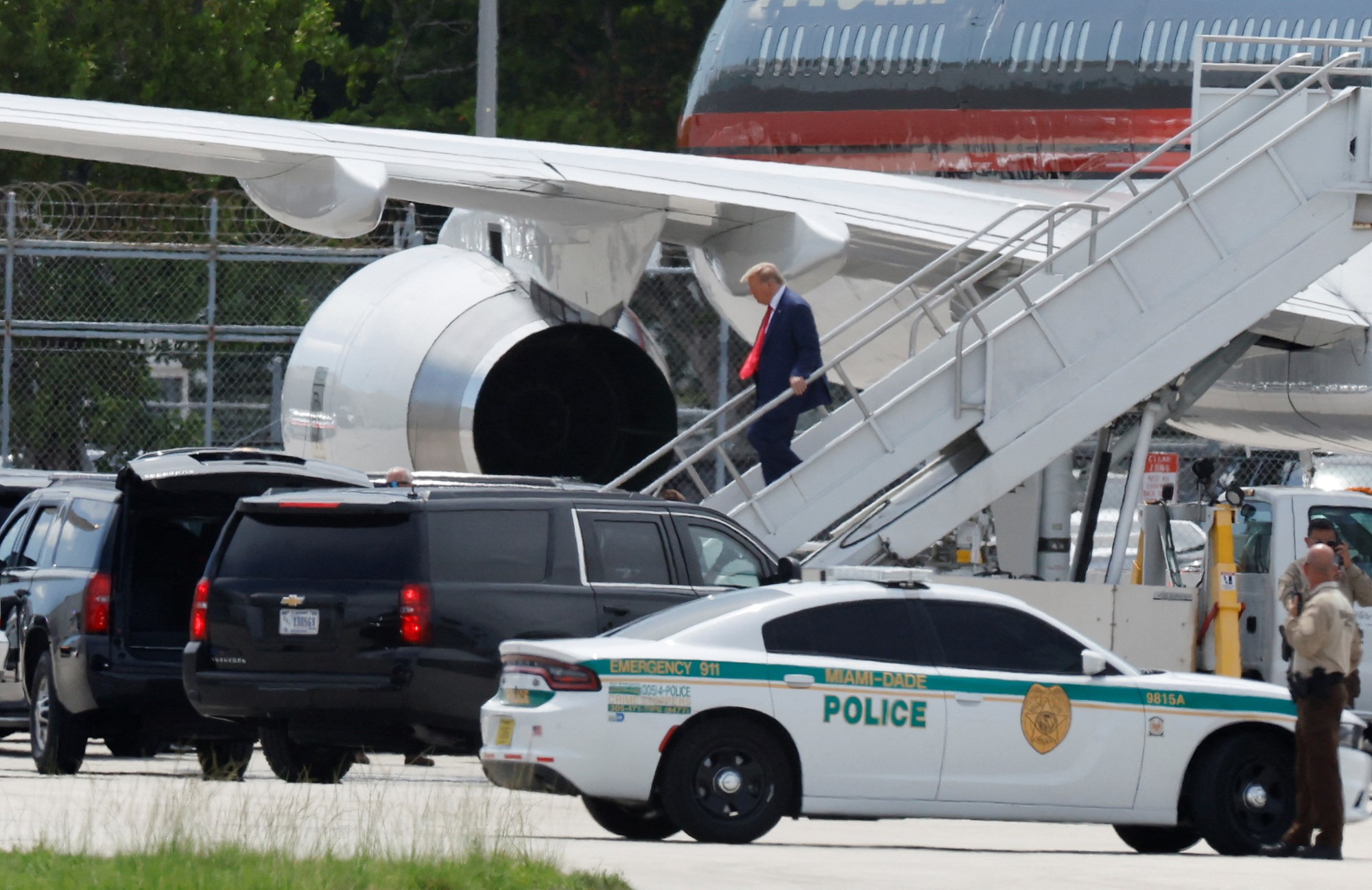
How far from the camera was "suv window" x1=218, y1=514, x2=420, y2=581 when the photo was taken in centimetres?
1277

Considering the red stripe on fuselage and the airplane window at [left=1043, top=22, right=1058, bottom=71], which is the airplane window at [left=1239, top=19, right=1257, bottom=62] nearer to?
the red stripe on fuselage

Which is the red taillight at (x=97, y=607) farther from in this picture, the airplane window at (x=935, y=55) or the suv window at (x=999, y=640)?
the airplane window at (x=935, y=55)

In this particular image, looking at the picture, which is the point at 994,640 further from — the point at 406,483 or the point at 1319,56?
the point at 1319,56

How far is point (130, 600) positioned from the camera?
14.3m

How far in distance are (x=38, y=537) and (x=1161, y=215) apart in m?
7.74

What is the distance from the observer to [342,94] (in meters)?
56.5

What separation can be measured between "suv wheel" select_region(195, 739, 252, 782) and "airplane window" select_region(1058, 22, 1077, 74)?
997 cm

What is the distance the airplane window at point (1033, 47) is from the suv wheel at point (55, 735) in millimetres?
10786

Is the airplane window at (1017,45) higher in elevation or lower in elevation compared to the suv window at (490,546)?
higher

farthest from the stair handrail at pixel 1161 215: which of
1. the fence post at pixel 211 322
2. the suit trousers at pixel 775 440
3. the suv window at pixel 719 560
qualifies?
the fence post at pixel 211 322

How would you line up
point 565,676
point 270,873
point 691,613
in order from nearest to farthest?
point 270,873, point 565,676, point 691,613

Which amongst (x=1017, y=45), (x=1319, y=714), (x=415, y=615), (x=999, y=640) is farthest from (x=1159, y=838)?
(x=1017, y=45)

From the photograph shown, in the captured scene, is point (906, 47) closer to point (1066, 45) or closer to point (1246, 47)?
point (1066, 45)

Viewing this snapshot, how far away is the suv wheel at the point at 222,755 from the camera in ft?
48.9
